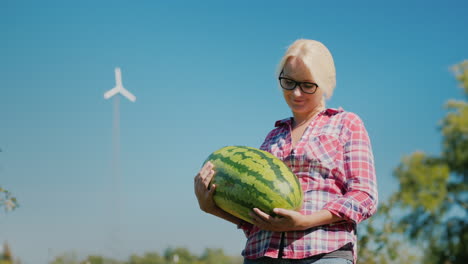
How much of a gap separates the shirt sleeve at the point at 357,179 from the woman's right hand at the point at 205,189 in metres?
0.67

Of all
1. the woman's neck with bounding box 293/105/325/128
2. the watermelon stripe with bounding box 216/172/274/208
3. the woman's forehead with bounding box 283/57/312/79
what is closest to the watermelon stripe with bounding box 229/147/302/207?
the watermelon stripe with bounding box 216/172/274/208

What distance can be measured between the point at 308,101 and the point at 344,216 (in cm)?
73

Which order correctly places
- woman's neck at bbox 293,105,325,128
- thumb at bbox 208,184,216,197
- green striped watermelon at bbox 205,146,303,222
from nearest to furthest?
green striped watermelon at bbox 205,146,303,222
thumb at bbox 208,184,216,197
woman's neck at bbox 293,105,325,128

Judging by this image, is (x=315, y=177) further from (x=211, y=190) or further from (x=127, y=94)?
(x=127, y=94)

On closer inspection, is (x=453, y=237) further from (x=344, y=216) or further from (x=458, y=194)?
(x=344, y=216)

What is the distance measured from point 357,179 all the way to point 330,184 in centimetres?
14

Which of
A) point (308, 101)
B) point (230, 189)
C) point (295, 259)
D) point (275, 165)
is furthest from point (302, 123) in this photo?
point (295, 259)

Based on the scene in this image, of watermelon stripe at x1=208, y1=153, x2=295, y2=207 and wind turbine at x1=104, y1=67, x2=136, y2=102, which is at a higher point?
wind turbine at x1=104, y1=67, x2=136, y2=102

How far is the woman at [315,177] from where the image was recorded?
248 centimetres

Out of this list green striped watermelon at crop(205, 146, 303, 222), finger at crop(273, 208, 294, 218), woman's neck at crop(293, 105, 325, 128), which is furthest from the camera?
woman's neck at crop(293, 105, 325, 128)

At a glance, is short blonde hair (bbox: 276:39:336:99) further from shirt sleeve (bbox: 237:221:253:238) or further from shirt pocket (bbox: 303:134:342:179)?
shirt sleeve (bbox: 237:221:253:238)

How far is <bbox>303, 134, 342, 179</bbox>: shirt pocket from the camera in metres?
2.60

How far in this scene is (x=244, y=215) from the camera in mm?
2604

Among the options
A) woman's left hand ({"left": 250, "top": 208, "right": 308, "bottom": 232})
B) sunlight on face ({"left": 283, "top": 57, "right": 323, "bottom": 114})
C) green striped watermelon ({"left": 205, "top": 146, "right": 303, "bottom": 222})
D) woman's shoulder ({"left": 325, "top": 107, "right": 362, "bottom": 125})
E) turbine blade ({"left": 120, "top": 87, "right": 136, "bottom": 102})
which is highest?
turbine blade ({"left": 120, "top": 87, "right": 136, "bottom": 102})
